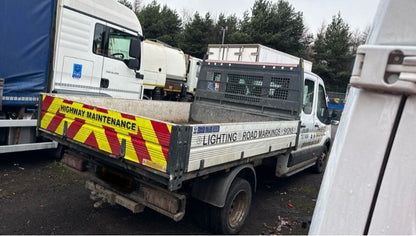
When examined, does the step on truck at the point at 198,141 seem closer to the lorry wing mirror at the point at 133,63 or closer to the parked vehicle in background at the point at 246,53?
the lorry wing mirror at the point at 133,63

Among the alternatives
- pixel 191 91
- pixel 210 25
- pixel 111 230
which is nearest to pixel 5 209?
pixel 111 230

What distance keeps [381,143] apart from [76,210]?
4.02 m

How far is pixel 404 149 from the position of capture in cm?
109

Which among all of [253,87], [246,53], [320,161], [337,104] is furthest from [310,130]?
[337,104]

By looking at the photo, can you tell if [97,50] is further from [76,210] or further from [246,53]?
[246,53]

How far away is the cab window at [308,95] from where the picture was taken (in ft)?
18.1

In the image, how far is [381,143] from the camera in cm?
112

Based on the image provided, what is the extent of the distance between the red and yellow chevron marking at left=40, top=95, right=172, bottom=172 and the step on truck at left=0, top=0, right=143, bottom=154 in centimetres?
164

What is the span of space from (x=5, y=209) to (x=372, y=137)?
441cm

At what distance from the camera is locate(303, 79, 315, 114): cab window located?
5.50m

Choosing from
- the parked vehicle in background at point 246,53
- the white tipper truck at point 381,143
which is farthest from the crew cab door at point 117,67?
the white tipper truck at point 381,143

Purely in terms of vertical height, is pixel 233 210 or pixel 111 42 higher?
pixel 111 42

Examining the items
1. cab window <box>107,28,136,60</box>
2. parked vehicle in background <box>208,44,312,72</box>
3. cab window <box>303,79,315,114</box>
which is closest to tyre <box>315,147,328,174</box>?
cab window <box>303,79,315,114</box>

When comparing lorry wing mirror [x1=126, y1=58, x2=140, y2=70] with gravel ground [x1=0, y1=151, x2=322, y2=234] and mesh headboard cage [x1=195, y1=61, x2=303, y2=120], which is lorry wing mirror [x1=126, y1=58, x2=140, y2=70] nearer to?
mesh headboard cage [x1=195, y1=61, x2=303, y2=120]
